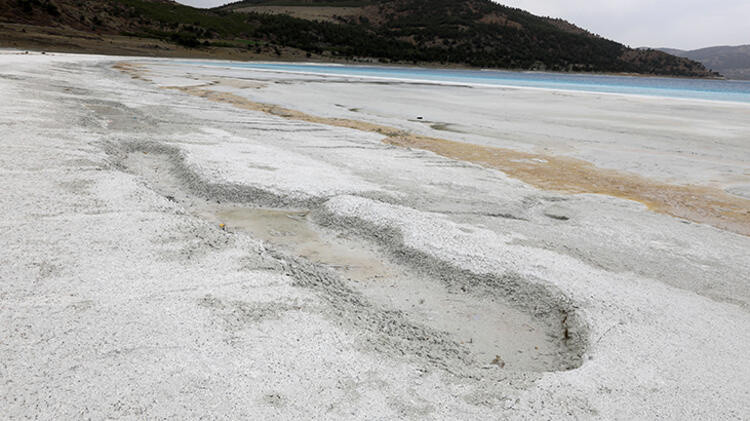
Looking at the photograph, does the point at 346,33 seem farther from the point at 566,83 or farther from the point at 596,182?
the point at 596,182

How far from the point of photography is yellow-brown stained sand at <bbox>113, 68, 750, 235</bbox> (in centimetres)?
545

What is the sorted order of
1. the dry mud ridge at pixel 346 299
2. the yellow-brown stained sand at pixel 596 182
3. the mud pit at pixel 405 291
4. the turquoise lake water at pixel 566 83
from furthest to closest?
the turquoise lake water at pixel 566 83 → the yellow-brown stained sand at pixel 596 182 → the mud pit at pixel 405 291 → the dry mud ridge at pixel 346 299

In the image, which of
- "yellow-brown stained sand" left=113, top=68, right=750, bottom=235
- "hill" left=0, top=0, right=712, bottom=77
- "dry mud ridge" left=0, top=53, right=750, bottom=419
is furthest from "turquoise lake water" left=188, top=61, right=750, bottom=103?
"dry mud ridge" left=0, top=53, right=750, bottom=419

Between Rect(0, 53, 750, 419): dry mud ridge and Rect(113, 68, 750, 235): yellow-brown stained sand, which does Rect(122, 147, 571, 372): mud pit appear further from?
Rect(113, 68, 750, 235): yellow-brown stained sand

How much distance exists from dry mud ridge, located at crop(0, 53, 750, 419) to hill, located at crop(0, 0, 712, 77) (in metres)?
52.6

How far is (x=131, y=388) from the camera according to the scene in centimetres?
195

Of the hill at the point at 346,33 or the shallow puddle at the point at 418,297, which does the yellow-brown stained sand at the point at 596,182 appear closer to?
the shallow puddle at the point at 418,297

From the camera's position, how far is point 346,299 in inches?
119

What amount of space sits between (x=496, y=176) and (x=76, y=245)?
5.13 meters

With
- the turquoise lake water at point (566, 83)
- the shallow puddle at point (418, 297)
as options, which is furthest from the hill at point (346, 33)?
the shallow puddle at point (418, 297)

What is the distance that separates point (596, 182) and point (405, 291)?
459 centimetres

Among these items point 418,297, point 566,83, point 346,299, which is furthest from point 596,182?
point 566,83

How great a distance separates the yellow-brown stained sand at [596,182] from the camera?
5.45m

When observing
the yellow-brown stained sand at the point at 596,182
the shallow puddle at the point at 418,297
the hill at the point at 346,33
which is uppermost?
the hill at the point at 346,33
